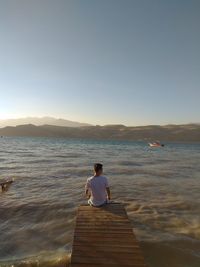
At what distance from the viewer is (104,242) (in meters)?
6.92

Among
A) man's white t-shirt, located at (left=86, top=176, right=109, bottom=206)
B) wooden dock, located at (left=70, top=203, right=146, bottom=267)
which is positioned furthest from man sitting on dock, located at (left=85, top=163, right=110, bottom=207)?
wooden dock, located at (left=70, top=203, right=146, bottom=267)

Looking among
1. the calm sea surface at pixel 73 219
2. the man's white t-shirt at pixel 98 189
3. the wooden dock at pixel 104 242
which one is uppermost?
the man's white t-shirt at pixel 98 189

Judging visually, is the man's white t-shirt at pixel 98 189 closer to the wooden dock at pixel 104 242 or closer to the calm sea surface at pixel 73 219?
the wooden dock at pixel 104 242

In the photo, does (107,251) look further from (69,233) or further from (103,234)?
(69,233)

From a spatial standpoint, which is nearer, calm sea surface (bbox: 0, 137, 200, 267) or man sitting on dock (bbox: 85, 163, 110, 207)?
calm sea surface (bbox: 0, 137, 200, 267)

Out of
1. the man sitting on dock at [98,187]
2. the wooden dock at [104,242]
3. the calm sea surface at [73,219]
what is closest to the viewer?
the wooden dock at [104,242]

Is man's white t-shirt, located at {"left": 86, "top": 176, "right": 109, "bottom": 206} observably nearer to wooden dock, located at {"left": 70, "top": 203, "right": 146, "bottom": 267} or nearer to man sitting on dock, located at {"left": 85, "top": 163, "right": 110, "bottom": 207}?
man sitting on dock, located at {"left": 85, "top": 163, "right": 110, "bottom": 207}

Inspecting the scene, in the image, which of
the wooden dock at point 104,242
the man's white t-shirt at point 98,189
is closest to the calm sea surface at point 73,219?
the wooden dock at point 104,242

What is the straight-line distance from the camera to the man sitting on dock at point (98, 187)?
385 inches

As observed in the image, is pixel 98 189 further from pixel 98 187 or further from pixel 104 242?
pixel 104 242

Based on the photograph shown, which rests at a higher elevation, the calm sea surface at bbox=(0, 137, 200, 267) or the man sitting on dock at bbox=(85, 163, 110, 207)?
the man sitting on dock at bbox=(85, 163, 110, 207)

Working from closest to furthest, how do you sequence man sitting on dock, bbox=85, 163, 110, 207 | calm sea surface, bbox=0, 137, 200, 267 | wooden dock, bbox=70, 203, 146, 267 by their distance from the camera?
wooden dock, bbox=70, 203, 146, 267
calm sea surface, bbox=0, 137, 200, 267
man sitting on dock, bbox=85, 163, 110, 207

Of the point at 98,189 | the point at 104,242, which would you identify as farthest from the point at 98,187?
the point at 104,242

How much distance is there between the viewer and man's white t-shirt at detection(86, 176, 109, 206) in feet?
32.1
